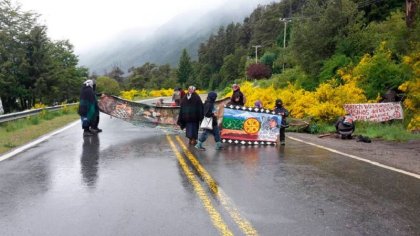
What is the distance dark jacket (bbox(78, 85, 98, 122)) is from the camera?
15602mm

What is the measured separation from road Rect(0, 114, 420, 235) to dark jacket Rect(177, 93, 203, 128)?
1838 mm

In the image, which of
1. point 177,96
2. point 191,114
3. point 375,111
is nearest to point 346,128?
point 375,111

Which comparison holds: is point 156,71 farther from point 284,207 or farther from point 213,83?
point 284,207

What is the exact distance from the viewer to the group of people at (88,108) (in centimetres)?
1559

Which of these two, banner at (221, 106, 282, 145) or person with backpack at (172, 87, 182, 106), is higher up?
person with backpack at (172, 87, 182, 106)

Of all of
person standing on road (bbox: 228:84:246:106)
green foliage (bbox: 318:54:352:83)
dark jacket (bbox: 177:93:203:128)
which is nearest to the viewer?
dark jacket (bbox: 177:93:203:128)

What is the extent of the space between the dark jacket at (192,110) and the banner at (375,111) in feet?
25.0

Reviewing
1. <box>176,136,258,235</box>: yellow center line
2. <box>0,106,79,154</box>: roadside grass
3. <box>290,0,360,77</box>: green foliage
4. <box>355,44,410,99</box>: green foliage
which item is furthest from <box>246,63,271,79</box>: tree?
<box>176,136,258,235</box>: yellow center line

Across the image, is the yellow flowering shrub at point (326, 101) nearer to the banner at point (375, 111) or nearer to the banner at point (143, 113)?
the banner at point (375, 111)

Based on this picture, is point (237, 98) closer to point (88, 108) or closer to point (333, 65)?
point (88, 108)

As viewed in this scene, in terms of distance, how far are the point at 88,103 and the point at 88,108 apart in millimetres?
200

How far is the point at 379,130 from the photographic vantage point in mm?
15961

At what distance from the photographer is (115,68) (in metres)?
146

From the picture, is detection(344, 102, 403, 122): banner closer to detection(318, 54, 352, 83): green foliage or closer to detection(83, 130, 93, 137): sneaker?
detection(318, 54, 352, 83): green foliage
